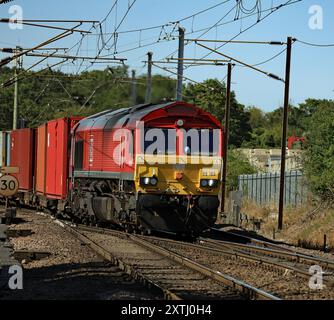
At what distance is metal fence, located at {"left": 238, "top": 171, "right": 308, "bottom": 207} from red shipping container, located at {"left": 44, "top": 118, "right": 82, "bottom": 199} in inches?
405

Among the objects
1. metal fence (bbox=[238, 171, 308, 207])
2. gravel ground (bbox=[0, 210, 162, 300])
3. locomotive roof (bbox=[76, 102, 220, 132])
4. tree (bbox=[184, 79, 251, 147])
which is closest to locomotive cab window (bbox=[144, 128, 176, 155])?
locomotive roof (bbox=[76, 102, 220, 132])

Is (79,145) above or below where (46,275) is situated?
above

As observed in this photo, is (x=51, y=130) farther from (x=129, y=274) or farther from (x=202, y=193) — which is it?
(x=129, y=274)

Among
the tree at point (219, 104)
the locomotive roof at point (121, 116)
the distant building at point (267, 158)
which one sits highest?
the tree at point (219, 104)

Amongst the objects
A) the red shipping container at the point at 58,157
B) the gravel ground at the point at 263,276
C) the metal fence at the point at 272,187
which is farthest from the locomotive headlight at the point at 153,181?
the metal fence at the point at 272,187

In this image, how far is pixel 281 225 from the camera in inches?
1065

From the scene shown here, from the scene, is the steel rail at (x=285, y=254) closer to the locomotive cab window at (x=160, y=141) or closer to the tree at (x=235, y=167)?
the locomotive cab window at (x=160, y=141)

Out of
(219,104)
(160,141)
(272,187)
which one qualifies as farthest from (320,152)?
(219,104)

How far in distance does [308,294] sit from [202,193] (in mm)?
9253

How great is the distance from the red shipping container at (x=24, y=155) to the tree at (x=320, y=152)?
12.0 metres

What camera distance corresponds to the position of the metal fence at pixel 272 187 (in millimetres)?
32719

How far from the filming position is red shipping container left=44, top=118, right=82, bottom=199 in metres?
26.7

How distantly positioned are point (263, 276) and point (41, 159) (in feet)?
63.6
